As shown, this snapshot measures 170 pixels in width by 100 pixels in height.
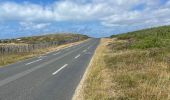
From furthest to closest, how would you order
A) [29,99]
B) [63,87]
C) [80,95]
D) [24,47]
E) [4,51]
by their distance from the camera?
[24,47] < [4,51] < [63,87] < [80,95] < [29,99]

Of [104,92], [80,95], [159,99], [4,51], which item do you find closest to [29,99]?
[80,95]

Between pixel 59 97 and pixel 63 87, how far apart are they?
2.05 m

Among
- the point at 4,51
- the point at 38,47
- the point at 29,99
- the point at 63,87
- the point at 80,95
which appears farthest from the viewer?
the point at 38,47

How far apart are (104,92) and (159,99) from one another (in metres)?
2.24

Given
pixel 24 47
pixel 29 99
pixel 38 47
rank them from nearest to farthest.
A: pixel 29 99, pixel 24 47, pixel 38 47

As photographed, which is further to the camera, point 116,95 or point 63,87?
point 63,87

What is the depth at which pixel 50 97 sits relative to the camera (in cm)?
954

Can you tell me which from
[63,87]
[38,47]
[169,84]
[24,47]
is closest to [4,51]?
[24,47]

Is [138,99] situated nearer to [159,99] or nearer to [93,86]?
[159,99]

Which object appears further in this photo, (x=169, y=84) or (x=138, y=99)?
(x=169, y=84)

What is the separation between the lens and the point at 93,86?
11.1 metres

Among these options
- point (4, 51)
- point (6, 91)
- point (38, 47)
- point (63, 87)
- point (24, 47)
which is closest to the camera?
point (6, 91)

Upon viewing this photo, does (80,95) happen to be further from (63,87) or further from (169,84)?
(169,84)

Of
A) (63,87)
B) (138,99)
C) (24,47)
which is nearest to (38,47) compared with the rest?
(24,47)
